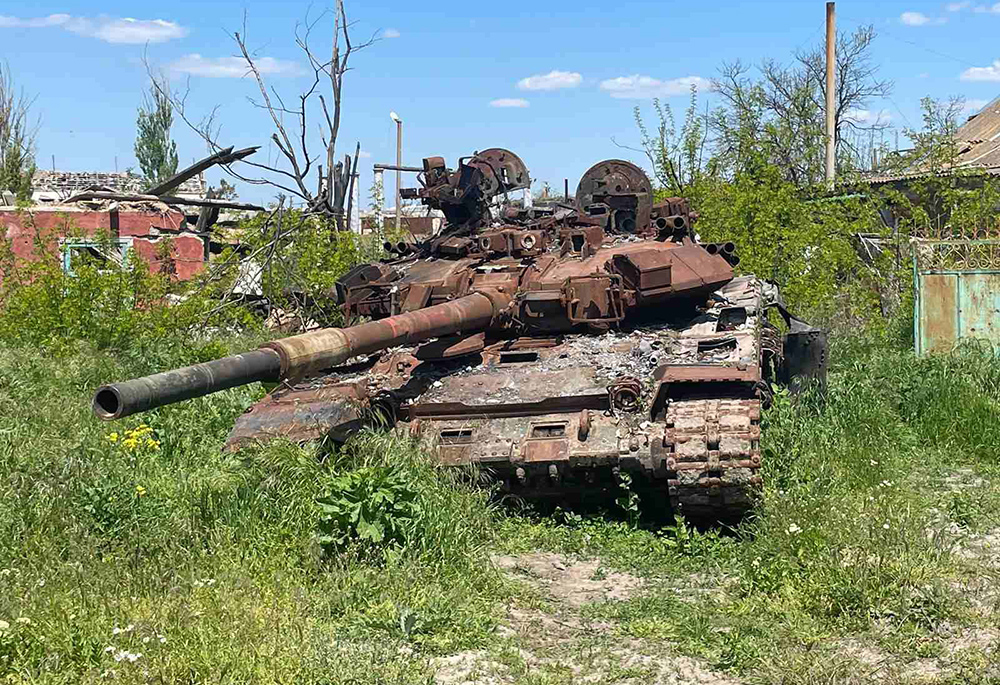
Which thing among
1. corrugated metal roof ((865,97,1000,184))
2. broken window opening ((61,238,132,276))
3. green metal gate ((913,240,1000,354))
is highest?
corrugated metal roof ((865,97,1000,184))

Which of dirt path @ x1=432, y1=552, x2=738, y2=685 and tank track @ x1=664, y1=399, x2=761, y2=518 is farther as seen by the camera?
tank track @ x1=664, y1=399, x2=761, y2=518

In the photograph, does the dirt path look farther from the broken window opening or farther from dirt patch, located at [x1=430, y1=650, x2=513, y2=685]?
the broken window opening

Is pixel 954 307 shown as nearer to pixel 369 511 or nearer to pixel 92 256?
pixel 369 511

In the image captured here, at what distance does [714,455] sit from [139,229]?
49.2 feet

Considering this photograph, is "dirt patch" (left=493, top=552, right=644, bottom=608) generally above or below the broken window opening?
below

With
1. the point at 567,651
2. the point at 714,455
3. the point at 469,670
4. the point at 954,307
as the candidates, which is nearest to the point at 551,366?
the point at 714,455

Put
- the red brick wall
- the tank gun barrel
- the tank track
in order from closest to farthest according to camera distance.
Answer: the tank gun barrel → the tank track → the red brick wall

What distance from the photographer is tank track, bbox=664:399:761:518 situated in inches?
273

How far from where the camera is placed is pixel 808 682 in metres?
5.15

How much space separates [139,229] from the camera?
65.0 ft

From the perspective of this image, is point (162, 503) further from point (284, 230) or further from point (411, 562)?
point (284, 230)

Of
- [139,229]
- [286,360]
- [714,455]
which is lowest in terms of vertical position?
[714,455]

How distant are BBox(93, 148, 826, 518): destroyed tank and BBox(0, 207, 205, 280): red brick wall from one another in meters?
9.18

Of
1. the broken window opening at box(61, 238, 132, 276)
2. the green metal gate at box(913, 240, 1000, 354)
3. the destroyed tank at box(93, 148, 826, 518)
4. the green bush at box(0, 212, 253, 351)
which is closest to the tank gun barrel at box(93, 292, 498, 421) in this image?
the destroyed tank at box(93, 148, 826, 518)
